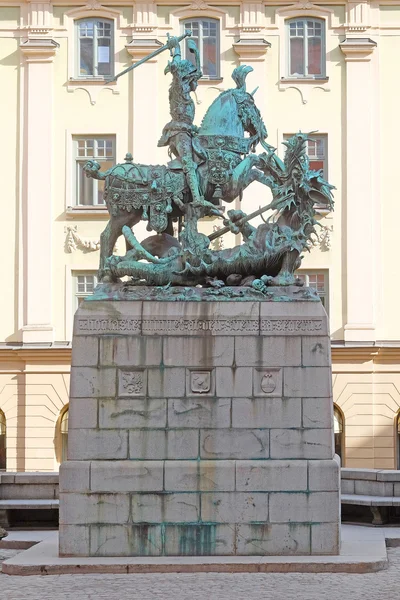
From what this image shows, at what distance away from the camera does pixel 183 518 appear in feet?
64.5

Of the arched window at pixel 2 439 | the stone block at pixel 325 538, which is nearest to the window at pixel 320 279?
the arched window at pixel 2 439

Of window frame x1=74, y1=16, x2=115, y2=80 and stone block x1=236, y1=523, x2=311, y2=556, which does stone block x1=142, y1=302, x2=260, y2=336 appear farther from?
window frame x1=74, y1=16, x2=115, y2=80

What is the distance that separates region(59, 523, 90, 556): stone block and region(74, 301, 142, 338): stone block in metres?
2.31

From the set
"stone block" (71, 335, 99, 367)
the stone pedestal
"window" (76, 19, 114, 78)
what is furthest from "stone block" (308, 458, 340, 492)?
"window" (76, 19, 114, 78)

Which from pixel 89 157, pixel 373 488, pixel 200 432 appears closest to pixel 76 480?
pixel 200 432

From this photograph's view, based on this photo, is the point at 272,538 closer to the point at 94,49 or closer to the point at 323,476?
the point at 323,476

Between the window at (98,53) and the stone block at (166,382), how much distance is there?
24.7 metres

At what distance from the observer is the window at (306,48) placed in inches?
1710

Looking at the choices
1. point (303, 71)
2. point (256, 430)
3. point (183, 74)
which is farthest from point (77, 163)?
point (256, 430)

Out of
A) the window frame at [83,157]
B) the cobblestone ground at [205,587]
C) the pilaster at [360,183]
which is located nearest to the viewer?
the cobblestone ground at [205,587]

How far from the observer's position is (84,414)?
19.9m

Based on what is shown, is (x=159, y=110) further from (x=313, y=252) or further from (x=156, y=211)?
(x=156, y=211)

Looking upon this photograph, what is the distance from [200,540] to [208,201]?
179 inches

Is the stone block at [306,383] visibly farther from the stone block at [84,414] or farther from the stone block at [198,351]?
the stone block at [84,414]
